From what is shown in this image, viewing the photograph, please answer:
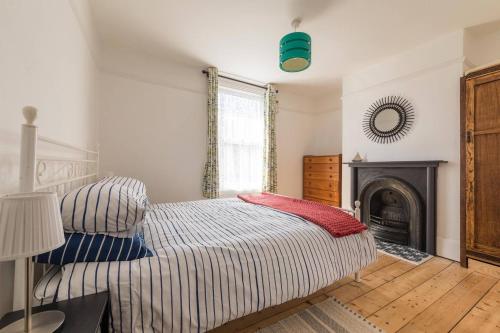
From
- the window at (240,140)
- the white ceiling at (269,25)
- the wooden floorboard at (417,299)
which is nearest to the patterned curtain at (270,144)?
the window at (240,140)

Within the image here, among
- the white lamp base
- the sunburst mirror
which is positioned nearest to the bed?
the white lamp base

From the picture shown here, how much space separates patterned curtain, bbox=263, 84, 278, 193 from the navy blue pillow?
3001 millimetres

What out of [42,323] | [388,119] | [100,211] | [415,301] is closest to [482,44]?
[388,119]

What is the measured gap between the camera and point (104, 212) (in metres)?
1.03

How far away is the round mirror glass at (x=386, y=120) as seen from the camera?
9.75ft

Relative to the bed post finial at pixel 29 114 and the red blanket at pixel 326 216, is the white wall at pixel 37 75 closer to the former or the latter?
the bed post finial at pixel 29 114

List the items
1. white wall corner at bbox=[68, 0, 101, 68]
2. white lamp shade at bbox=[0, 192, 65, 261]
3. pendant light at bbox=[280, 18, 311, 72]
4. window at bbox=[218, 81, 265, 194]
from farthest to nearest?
window at bbox=[218, 81, 265, 194] → pendant light at bbox=[280, 18, 311, 72] → white wall corner at bbox=[68, 0, 101, 68] → white lamp shade at bbox=[0, 192, 65, 261]

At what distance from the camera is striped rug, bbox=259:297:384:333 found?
1396 millimetres

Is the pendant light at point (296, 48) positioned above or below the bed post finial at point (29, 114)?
above

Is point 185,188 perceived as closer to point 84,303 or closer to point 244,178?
point 244,178

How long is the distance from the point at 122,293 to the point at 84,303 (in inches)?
5.2

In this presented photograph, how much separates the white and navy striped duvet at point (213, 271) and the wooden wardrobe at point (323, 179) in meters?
2.18

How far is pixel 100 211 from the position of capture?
1.02 m

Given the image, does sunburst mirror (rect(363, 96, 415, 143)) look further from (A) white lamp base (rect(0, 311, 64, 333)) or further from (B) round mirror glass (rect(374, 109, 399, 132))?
(A) white lamp base (rect(0, 311, 64, 333))
